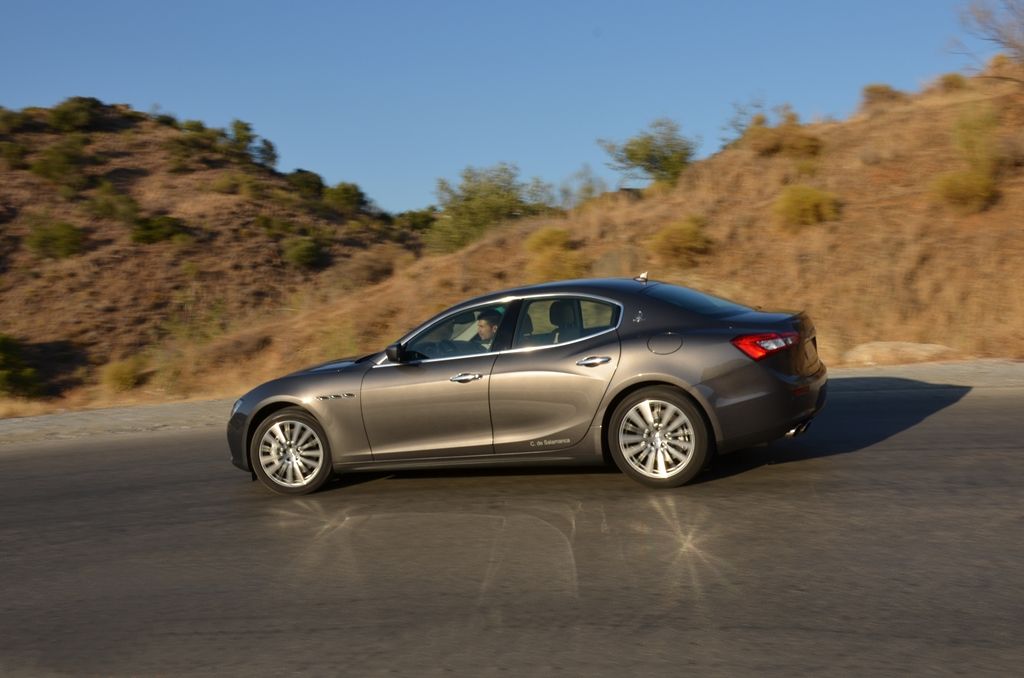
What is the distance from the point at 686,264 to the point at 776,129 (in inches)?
282

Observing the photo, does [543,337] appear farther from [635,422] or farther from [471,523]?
[471,523]

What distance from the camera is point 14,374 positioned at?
89.3 ft

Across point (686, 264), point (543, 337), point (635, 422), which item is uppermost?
point (686, 264)

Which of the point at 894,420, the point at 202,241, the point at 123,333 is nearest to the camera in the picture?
the point at 894,420

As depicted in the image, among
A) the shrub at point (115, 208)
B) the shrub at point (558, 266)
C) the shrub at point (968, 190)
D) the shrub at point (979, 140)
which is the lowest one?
the shrub at point (558, 266)

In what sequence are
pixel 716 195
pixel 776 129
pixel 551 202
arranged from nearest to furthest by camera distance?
pixel 716 195
pixel 776 129
pixel 551 202

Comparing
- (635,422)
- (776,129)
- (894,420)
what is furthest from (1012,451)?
(776,129)

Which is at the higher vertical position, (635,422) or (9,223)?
(9,223)

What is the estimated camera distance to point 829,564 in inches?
226

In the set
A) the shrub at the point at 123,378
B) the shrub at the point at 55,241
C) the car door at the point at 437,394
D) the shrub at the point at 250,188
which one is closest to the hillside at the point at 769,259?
the shrub at the point at 123,378

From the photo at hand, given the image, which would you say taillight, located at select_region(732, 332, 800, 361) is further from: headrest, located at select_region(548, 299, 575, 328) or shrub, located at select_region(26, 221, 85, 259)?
shrub, located at select_region(26, 221, 85, 259)

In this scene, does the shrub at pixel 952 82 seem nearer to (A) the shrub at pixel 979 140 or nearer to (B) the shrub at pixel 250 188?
(A) the shrub at pixel 979 140

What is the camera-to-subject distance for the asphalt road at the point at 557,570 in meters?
4.77

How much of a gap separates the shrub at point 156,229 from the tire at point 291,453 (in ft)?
113
